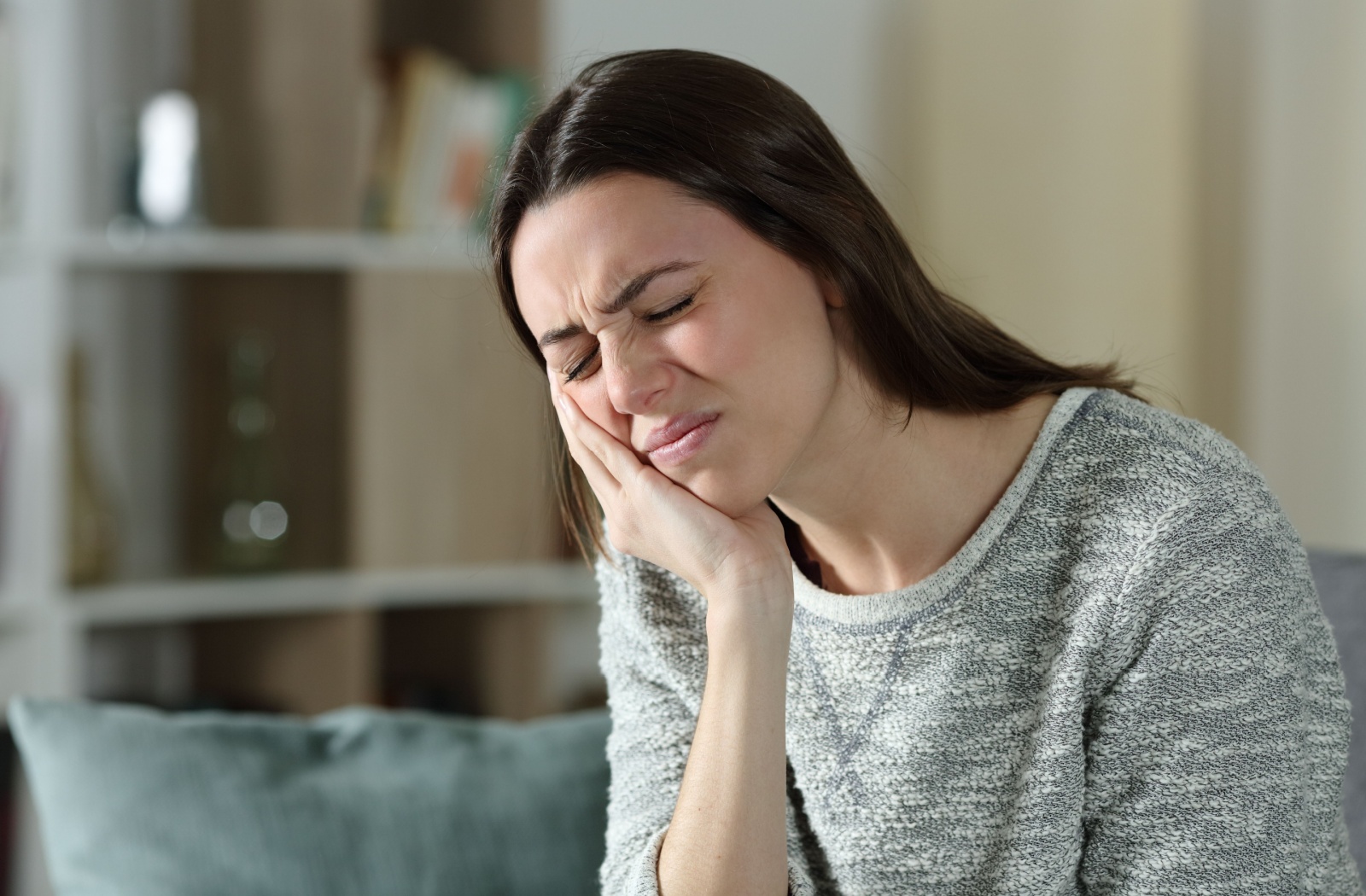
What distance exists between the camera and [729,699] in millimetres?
1141

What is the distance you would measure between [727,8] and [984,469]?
198 centimetres

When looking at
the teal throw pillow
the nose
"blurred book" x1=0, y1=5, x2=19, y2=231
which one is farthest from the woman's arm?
"blurred book" x1=0, y1=5, x2=19, y2=231

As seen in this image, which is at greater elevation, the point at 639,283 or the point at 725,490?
the point at 639,283

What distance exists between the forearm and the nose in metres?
0.19

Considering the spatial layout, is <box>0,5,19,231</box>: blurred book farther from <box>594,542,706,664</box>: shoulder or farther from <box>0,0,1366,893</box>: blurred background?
<box>594,542,706,664</box>: shoulder

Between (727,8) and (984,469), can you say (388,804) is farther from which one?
(727,8)

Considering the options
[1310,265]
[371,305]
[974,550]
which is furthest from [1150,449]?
[371,305]

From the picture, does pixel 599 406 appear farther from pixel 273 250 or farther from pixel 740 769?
pixel 273 250

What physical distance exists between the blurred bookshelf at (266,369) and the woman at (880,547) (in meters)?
1.11

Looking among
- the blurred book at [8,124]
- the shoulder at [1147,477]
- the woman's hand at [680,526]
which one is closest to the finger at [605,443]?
the woman's hand at [680,526]

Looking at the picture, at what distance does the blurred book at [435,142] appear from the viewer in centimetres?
237

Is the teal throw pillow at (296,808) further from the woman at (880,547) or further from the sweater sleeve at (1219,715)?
the sweater sleeve at (1219,715)

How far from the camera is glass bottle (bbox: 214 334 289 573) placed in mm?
2404

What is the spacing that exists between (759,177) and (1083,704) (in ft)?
1.56
